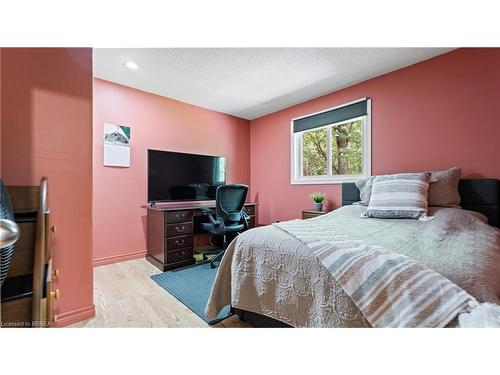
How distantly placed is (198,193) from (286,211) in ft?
4.92

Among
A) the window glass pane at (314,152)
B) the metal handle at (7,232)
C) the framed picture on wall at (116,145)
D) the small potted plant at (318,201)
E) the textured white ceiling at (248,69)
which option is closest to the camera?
the metal handle at (7,232)

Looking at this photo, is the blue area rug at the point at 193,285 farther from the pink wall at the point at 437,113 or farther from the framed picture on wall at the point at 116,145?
the pink wall at the point at 437,113

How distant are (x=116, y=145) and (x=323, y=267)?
2.83 meters

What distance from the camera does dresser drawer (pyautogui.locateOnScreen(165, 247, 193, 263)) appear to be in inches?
101

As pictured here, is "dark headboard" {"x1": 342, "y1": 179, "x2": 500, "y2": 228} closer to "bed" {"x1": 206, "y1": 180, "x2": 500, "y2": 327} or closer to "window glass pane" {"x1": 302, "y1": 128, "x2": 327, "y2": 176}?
"bed" {"x1": 206, "y1": 180, "x2": 500, "y2": 327}

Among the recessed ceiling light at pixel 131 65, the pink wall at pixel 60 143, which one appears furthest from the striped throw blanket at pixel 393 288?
the recessed ceiling light at pixel 131 65

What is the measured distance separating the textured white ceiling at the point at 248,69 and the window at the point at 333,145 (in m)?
0.36

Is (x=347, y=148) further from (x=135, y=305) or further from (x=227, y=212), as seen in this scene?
(x=135, y=305)

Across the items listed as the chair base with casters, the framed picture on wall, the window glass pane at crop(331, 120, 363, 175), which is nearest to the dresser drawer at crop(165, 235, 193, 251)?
the chair base with casters

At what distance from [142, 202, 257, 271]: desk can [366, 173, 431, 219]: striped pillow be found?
2.04 meters

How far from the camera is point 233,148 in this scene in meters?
4.02

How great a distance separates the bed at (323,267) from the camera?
867 mm
